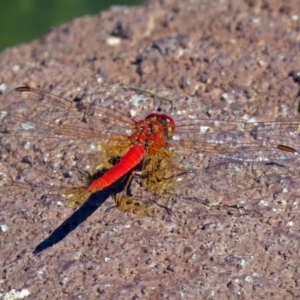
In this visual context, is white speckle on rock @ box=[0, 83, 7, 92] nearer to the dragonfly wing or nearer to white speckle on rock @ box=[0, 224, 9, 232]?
the dragonfly wing

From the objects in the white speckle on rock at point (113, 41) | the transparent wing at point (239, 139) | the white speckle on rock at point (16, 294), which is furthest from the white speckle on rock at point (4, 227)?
the white speckle on rock at point (113, 41)

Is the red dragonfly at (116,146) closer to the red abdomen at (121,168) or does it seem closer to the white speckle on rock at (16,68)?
the red abdomen at (121,168)

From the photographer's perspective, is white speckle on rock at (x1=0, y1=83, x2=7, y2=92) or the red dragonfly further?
white speckle on rock at (x1=0, y1=83, x2=7, y2=92)

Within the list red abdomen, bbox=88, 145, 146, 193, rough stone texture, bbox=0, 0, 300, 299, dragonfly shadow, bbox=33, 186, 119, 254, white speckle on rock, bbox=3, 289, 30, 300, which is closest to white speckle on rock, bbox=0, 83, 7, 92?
rough stone texture, bbox=0, 0, 300, 299

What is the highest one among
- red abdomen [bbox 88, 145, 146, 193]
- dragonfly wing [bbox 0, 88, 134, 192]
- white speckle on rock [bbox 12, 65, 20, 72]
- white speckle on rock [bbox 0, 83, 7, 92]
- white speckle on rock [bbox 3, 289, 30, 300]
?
white speckle on rock [bbox 12, 65, 20, 72]

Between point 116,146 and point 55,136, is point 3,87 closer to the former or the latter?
point 55,136

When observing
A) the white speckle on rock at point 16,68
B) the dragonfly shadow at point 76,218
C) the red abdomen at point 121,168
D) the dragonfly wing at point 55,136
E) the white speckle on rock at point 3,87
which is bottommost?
the dragonfly shadow at point 76,218
